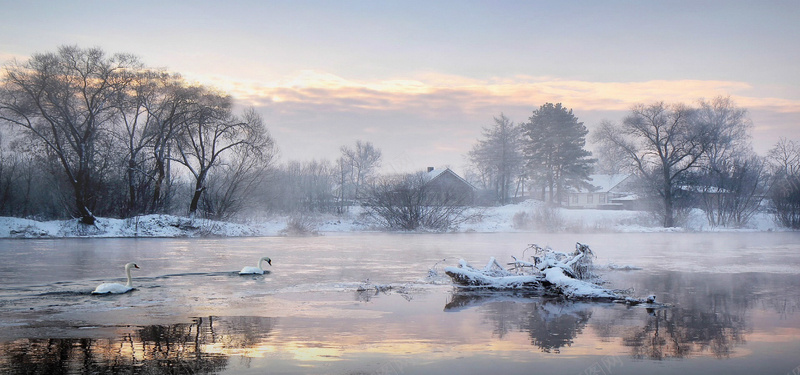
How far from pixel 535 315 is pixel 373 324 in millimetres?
2911

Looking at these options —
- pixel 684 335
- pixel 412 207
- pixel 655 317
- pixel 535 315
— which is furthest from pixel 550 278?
pixel 412 207

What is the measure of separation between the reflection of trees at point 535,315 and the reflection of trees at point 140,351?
12.5 feet

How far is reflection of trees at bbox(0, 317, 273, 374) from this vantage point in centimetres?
698

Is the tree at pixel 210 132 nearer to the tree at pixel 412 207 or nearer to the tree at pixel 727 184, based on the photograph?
the tree at pixel 412 207

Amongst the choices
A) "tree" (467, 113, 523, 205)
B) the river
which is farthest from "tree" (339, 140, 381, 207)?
the river

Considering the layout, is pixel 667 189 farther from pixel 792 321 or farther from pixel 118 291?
pixel 118 291

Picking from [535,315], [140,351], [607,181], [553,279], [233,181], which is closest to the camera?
[140,351]

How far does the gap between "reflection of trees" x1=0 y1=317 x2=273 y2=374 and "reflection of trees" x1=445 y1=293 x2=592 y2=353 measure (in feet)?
12.5

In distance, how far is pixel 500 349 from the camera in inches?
325

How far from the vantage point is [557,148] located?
230 ft

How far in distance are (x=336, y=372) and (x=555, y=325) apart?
14.3 feet

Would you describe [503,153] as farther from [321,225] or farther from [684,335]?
[684,335]

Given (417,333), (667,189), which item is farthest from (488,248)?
(667,189)

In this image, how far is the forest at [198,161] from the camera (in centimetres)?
3612
